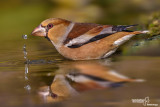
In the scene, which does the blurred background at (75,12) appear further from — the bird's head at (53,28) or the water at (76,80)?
the water at (76,80)

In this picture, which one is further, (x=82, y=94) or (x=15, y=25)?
(x=15, y=25)

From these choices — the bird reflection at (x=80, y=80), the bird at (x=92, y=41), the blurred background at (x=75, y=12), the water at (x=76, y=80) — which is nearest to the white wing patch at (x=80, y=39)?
the bird at (x=92, y=41)

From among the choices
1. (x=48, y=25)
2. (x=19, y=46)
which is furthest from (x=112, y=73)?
(x=19, y=46)

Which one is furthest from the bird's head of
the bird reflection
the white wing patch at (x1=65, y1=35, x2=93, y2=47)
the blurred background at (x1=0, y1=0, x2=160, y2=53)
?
the blurred background at (x1=0, y1=0, x2=160, y2=53)

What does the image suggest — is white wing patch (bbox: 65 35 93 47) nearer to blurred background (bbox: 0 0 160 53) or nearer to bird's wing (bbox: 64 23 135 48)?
bird's wing (bbox: 64 23 135 48)

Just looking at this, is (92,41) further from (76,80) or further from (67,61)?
(76,80)

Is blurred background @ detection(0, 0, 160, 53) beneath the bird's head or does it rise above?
above

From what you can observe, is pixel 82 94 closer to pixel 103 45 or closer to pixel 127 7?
pixel 103 45
